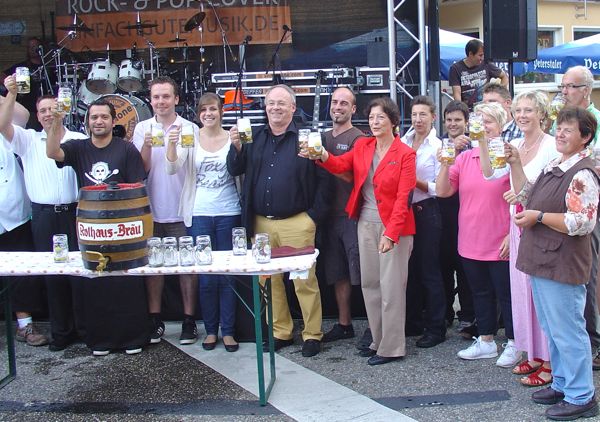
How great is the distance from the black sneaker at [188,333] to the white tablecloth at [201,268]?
1169 millimetres

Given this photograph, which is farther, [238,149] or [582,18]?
[582,18]

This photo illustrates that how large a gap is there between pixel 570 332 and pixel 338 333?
191cm

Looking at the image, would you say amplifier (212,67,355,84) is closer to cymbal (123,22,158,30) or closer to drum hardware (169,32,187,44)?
drum hardware (169,32,187,44)

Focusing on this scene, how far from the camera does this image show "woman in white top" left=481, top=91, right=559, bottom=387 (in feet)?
13.3

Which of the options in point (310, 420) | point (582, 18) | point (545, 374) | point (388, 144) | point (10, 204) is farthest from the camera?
point (582, 18)

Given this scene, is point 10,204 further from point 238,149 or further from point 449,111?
point 449,111

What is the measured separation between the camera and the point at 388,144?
4.58 m

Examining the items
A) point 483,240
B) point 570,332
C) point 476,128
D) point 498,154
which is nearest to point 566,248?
point 570,332

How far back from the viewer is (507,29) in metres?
7.58

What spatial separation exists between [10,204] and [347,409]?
282 centimetres

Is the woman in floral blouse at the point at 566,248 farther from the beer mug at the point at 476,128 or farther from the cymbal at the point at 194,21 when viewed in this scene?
the cymbal at the point at 194,21

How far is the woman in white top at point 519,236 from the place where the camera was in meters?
4.06

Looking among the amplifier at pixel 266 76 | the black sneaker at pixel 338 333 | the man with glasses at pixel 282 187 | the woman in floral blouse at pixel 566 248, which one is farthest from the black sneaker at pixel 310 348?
the amplifier at pixel 266 76

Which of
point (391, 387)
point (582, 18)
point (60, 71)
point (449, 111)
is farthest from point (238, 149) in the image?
point (582, 18)
